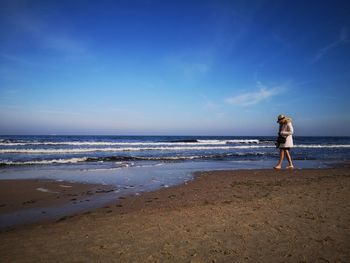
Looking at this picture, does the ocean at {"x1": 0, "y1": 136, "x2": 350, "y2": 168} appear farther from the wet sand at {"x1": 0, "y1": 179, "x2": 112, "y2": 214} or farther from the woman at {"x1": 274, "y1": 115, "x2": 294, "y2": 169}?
the woman at {"x1": 274, "y1": 115, "x2": 294, "y2": 169}

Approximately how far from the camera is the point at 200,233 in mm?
3408

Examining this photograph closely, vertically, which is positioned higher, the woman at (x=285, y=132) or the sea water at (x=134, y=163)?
the woman at (x=285, y=132)

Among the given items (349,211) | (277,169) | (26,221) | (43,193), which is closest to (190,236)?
(349,211)

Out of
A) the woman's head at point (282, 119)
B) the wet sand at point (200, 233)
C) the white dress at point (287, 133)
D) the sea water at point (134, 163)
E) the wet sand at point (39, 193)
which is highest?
the woman's head at point (282, 119)

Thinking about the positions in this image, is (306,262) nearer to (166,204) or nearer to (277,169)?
(166,204)

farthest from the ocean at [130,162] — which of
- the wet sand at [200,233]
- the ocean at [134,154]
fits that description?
the wet sand at [200,233]

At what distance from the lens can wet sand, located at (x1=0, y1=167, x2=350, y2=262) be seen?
2.80 m

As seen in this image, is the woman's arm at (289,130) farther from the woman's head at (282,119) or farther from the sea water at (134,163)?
the sea water at (134,163)

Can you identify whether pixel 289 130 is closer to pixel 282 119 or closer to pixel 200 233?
pixel 282 119

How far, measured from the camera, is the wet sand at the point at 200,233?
9.20ft

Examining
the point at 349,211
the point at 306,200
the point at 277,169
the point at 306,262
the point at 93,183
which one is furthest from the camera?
the point at 277,169

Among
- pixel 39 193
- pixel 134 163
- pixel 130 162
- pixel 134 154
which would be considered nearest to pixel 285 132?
pixel 134 163

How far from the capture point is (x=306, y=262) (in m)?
2.61

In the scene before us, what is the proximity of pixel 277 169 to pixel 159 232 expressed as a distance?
846cm
